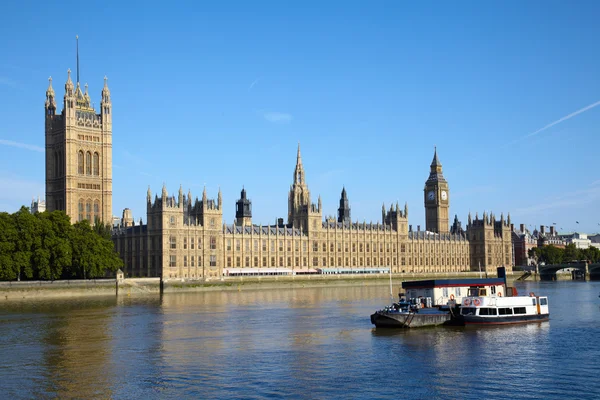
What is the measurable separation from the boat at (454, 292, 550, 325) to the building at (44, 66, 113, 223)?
98.7 meters

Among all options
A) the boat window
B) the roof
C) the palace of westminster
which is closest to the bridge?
the palace of westminster

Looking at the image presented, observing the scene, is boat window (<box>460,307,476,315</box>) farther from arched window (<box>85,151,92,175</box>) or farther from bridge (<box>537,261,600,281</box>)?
bridge (<box>537,261,600,281</box>)

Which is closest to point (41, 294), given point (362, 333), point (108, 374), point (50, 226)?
point (50, 226)

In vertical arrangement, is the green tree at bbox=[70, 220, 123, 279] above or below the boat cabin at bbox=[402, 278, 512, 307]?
above

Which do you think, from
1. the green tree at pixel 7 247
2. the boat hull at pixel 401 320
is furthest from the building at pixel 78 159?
the boat hull at pixel 401 320

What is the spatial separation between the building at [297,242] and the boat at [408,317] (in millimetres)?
Answer: 65328

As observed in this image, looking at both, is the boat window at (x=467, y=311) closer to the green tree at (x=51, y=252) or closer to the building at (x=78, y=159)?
the green tree at (x=51, y=252)

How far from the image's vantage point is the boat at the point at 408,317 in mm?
57438

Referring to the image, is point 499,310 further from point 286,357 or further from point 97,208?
point 97,208

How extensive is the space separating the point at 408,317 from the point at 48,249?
54949mm

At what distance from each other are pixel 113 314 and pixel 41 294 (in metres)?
26.0

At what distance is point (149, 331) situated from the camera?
57375mm

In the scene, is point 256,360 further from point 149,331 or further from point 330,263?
point 330,263

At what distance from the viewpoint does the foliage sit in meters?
93.1
